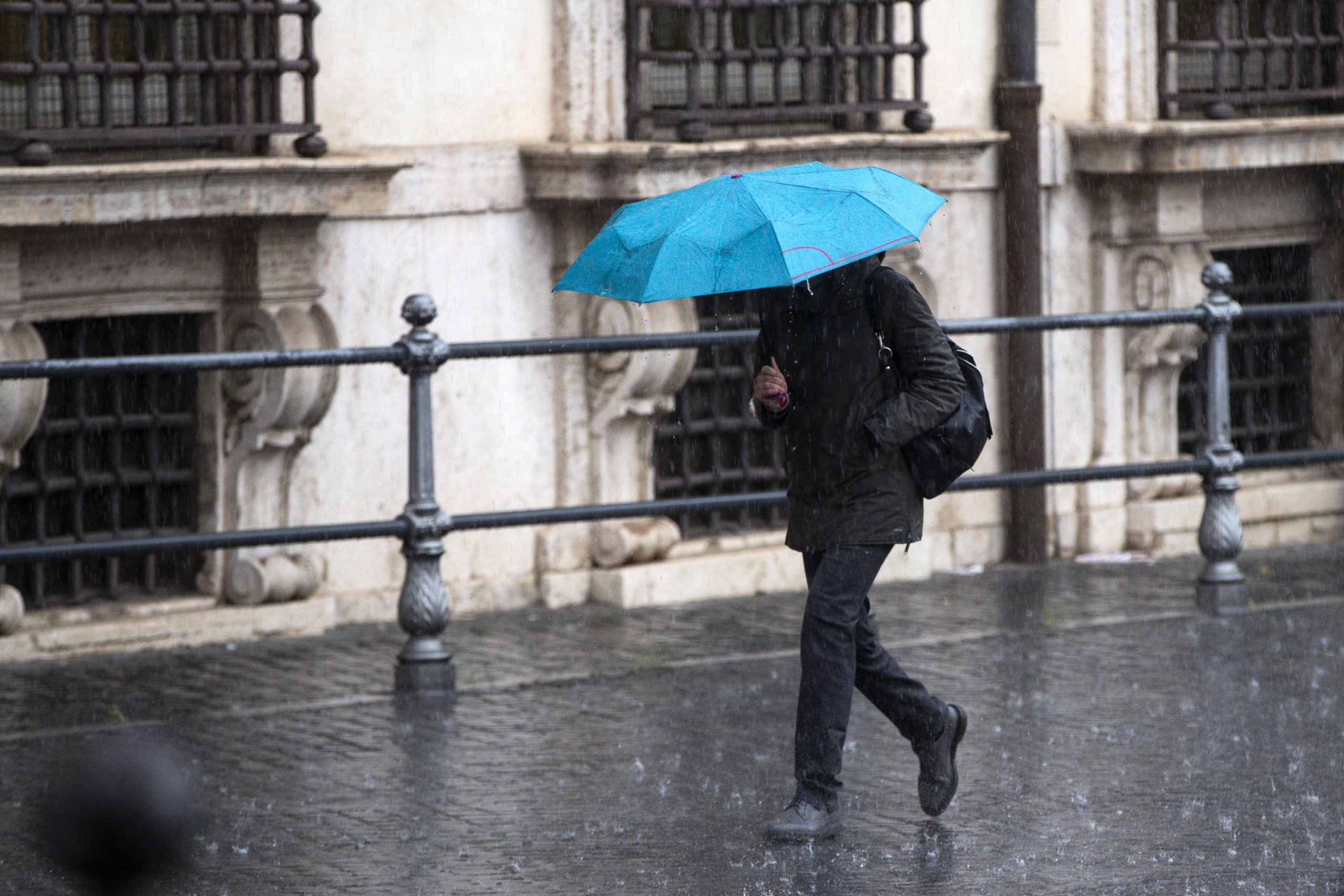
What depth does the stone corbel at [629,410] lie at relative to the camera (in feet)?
31.9

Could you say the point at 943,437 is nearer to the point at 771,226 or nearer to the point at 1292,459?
the point at 771,226

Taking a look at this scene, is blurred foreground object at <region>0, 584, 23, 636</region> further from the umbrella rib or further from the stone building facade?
the umbrella rib

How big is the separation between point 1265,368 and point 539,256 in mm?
4916

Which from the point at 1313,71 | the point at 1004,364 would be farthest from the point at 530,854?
the point at 1313,71

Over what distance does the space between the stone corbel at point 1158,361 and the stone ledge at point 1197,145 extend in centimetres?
50

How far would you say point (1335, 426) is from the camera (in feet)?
40.8

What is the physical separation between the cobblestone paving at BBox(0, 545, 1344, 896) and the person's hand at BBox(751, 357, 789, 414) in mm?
1077

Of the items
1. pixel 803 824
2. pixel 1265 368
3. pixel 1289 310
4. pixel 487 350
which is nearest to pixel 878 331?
pixel 803 824

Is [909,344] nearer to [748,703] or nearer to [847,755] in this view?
[847,755]

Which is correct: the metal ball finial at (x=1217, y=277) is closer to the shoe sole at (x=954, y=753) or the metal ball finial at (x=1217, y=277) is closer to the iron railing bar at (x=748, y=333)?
the iron railing bar at (x=748, y=333)

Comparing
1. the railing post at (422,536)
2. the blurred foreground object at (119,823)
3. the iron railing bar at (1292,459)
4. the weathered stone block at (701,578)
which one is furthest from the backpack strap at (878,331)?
the weathered stone block at (701,578)

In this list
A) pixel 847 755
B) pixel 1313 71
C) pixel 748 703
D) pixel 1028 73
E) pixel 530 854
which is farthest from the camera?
pixel 1313 71

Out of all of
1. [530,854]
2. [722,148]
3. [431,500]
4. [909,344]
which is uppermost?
[722,148]

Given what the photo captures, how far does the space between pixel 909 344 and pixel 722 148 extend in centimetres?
457
